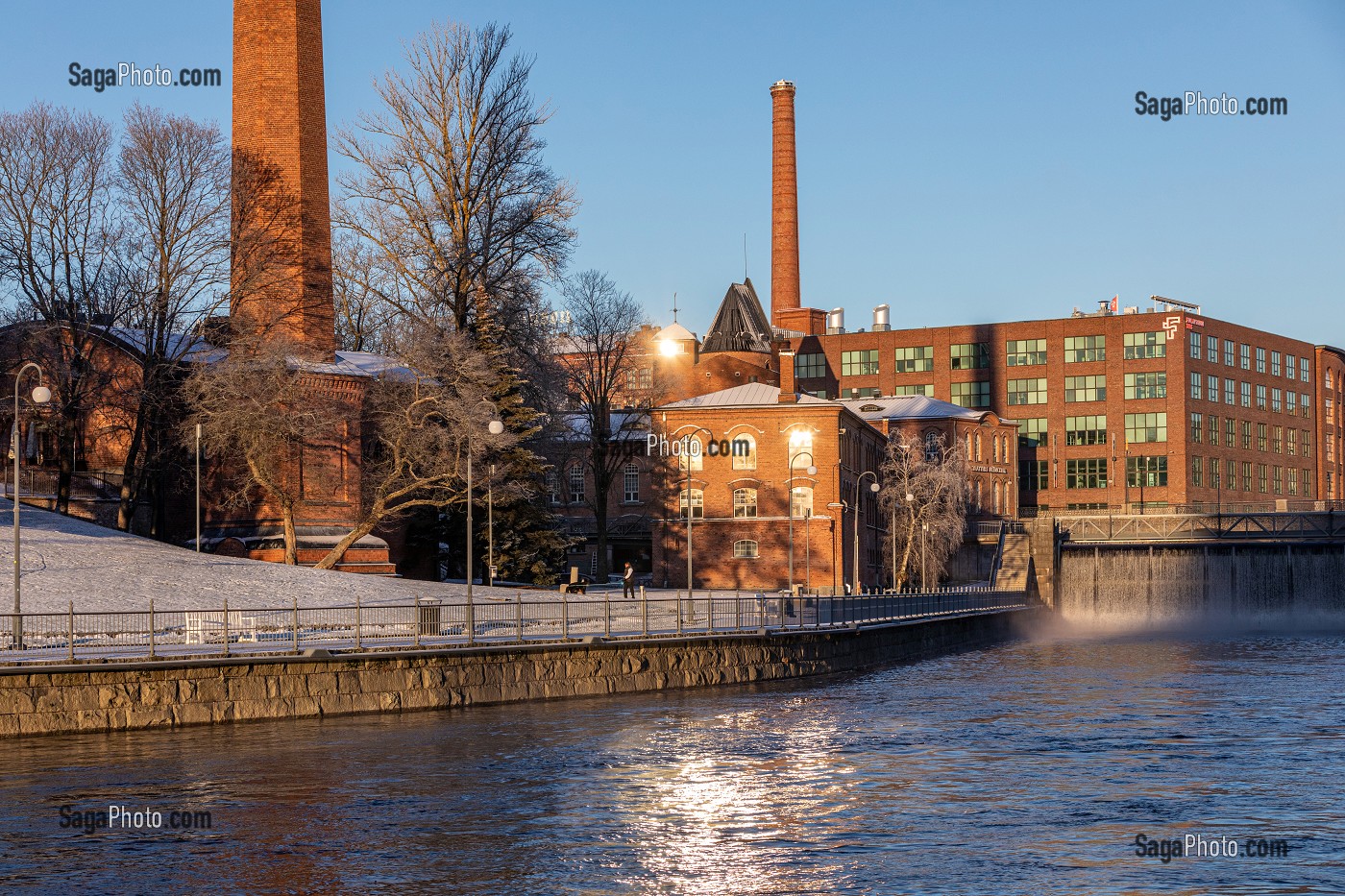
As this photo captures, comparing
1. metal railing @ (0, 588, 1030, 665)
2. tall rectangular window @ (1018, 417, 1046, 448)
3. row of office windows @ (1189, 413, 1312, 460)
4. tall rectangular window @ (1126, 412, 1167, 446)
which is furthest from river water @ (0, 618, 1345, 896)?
tall rectangular window @ (1018, 417, 1046, 448)

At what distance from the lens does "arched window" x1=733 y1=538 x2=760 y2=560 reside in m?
75.5

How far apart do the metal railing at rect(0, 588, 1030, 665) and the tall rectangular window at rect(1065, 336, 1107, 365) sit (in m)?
68.6

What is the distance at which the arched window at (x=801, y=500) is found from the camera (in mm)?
74875

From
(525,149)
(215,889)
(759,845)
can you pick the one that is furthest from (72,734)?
(525,149)

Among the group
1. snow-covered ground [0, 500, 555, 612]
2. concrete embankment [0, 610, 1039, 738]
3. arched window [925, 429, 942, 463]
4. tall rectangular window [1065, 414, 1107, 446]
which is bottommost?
concrete embankment [0, 610, 1039, 738]

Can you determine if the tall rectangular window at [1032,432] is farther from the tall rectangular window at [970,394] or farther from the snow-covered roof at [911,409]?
the snow-covered roof at [911,409]

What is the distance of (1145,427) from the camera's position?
108375 mm

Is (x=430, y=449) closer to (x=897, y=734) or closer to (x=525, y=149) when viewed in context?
(x=525, y=149)

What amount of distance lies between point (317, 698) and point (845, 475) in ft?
162

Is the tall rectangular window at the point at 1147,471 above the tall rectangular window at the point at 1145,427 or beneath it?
beneath

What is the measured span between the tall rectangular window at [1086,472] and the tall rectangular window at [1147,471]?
191 cm

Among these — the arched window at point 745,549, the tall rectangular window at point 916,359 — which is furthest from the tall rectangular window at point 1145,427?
the arched window at point 745,549

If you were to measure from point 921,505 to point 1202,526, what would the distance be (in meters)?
17.0

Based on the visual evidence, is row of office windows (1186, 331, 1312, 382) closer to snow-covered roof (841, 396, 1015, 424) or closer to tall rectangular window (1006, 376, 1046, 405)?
tall rectangular window (1006, 376, 1046, 405)
